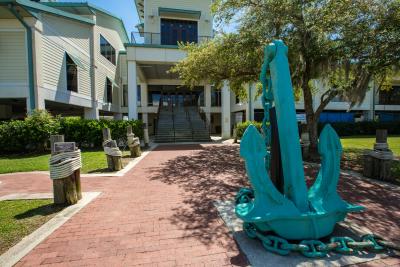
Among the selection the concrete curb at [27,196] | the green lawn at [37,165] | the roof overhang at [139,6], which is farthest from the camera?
the roof overhang at [139,6]

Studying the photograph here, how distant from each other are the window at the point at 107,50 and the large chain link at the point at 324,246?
21202 millimetres

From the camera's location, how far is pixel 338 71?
373 inches

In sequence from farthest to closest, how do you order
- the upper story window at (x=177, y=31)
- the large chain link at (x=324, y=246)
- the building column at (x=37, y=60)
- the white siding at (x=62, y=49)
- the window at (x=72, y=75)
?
the upper story window at (x=177, y=31), the window at (x=72, y=75), the white siding at (x=62, y=49), the building column at (x=37, y=60), the large chain link at (x=324, y=246)

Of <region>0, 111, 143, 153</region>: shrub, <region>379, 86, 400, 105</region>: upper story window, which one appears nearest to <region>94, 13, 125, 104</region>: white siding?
<region>0, 111, 143, 153</region>: shrub

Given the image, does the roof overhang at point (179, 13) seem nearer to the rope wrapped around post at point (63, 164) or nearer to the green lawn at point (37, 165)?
the green lawn at point (37, 165)

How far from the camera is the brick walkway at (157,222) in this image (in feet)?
9.55

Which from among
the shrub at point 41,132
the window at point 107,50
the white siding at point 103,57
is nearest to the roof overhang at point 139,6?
the white siding at point 103,57

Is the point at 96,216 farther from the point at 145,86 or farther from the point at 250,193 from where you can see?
the point at 145,86

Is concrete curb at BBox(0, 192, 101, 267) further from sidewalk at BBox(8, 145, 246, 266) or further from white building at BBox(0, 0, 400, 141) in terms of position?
white building at BBox(0, 0, 400, 141)

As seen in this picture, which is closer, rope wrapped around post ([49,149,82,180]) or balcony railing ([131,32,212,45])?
rope wrapped around post ([49,149,82,180])

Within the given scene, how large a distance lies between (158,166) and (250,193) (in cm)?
500

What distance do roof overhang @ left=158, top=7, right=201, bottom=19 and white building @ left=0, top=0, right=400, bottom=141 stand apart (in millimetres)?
82

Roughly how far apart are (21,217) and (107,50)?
2026cm

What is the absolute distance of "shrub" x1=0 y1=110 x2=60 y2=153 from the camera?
36.9 feet
